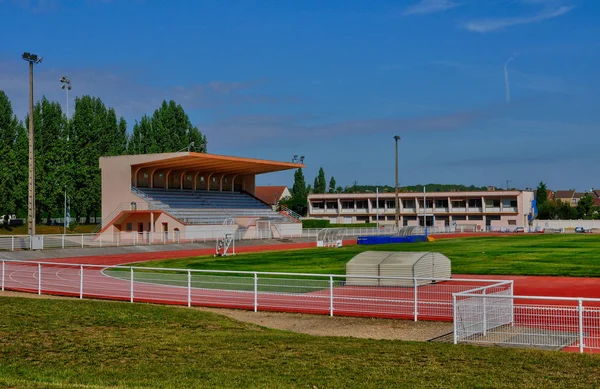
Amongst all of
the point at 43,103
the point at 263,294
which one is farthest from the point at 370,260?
the point at 43,103

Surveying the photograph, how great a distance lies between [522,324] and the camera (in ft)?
45.9

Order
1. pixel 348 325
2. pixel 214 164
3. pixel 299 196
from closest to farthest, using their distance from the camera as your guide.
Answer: pixel 348 325 < pixel 214 164 < pixel 299 196

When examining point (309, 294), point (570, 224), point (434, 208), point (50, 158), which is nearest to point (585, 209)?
point (570, 224)

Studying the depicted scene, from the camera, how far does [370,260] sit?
865 inches

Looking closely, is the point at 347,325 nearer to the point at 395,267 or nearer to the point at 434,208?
the point at 395,267

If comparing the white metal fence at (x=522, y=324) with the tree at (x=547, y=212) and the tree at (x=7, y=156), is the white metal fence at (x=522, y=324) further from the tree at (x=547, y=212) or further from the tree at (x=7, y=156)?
the tree at (x=547, y=212)

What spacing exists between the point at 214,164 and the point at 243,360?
60741 millimetres

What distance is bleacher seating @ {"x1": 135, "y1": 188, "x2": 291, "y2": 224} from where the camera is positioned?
64.7m

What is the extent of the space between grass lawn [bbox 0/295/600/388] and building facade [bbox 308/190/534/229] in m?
94.6

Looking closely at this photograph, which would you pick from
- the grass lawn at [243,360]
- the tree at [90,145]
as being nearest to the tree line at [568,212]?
the tree at [90,145]

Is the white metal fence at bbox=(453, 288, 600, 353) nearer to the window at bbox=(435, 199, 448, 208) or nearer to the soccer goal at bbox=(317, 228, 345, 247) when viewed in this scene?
the soccer goal at bbox=(317, 228, 345, 247)

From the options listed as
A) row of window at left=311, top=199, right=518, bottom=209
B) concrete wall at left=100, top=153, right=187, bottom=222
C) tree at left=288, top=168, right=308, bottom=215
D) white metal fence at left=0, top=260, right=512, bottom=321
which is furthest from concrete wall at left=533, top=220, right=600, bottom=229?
white metal fence at left=0, top=260, right=512, bottom=321

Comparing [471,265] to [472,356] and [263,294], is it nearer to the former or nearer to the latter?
[263,294]

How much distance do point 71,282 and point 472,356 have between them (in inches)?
755
